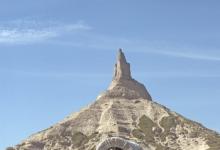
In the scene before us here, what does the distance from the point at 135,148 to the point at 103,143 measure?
3.44ft

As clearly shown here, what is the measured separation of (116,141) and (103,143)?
0.42 m

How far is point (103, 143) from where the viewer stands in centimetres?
1916

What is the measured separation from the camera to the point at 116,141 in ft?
63.0

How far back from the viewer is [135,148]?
19219 millimetres

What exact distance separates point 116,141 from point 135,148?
66 cm
